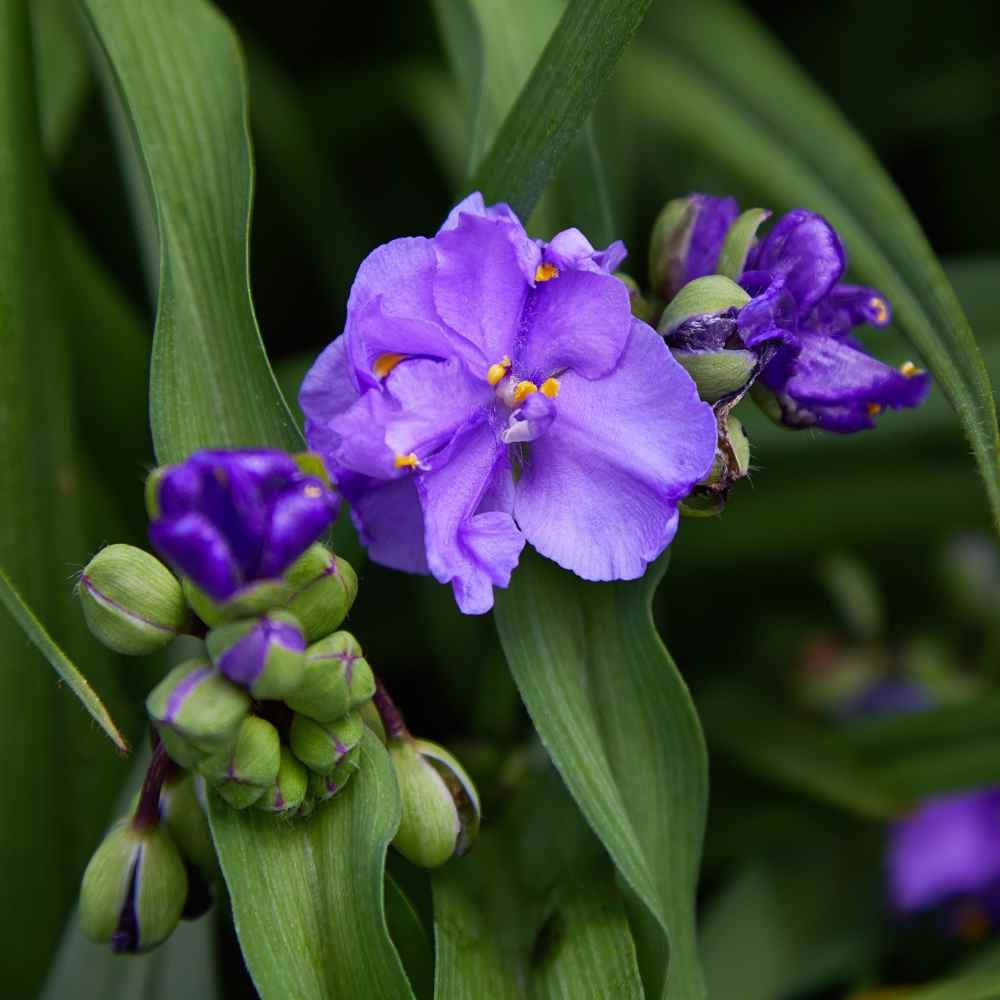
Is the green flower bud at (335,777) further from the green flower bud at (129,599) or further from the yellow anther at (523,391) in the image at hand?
→ the yellow anther at (523,391)

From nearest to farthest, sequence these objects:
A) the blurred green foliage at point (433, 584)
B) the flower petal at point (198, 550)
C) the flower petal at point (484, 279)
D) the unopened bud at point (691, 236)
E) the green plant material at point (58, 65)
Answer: the flower petal at point (198, 550), the flower petal at point (484, 279), the unopened bud at point (691, 236), the blurred green foliage at point (433, 584), the green plant material at point (58, 65)

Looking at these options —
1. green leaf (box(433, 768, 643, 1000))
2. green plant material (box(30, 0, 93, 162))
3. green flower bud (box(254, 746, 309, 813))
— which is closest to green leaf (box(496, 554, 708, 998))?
green leaf (box(433, 768, 643, 1000))

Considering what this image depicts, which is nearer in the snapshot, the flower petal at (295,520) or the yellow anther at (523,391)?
the flower petal at (295,520)

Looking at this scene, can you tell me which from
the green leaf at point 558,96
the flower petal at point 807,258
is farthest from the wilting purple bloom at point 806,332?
the green leaf at point 558,96

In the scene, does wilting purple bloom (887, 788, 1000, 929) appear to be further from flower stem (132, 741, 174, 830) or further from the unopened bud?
flower stem (132, 741, 174, 830)

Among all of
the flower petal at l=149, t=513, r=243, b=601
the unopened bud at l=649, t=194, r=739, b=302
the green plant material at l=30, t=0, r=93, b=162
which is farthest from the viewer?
the green plant material at l=30, t=0, r=93, b=162

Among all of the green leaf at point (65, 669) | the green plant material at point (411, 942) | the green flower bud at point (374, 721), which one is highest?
the green leaf at point (65, 669)

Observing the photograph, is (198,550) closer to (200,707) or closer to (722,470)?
(200,707)
